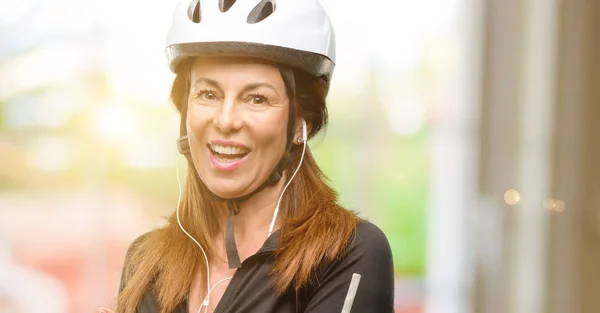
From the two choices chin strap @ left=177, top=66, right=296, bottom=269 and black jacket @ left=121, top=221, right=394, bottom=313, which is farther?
chin strap @ left=177, top=66, right=296, bottom=269

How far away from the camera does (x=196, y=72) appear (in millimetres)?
1482

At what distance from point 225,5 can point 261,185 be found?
391 mm

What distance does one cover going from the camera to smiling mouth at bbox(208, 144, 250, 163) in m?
1.45

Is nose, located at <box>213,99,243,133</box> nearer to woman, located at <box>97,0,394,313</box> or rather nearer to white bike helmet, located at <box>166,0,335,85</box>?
woman, located at <box>97,0,394,313</box>

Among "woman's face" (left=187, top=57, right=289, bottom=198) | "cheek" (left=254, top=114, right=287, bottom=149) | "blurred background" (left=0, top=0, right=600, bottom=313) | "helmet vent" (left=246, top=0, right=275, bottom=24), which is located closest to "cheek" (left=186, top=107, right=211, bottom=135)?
"woman's face" (left=187, top=57, right=289, bottom=198)

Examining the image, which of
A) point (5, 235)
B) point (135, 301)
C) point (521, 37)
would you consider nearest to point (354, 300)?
point (135, 301)

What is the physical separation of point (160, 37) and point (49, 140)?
39cm

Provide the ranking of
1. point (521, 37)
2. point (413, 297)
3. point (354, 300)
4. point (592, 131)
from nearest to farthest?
1. point (354, 300)
2. point (592, 131)
3. point (521, 37)
4. point (413, 297)

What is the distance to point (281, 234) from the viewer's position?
1430 mm

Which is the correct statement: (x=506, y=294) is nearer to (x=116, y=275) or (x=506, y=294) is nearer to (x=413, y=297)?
(x=413, y=297)

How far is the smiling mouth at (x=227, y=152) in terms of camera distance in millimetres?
1450

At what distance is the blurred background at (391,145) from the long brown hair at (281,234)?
0.23 meters

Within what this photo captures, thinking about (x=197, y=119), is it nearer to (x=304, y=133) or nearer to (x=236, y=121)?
(x=236, y=121)

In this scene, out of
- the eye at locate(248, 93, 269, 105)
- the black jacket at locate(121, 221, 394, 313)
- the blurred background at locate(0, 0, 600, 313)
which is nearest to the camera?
the black jacket at locate(121, 221, 394, 313)
